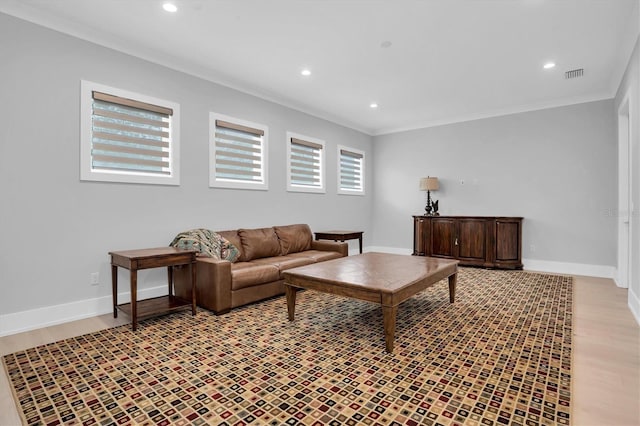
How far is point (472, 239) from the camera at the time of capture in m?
5.81

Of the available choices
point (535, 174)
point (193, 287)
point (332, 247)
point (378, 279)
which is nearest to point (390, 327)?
point (378, 279)

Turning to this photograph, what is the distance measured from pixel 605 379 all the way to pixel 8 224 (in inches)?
182

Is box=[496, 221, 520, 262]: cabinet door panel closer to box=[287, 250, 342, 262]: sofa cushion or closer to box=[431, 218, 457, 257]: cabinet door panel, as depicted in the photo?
box=[431, 218, 457, 257]: cabinet door panel

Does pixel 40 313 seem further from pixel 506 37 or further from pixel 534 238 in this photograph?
pixel 534 238

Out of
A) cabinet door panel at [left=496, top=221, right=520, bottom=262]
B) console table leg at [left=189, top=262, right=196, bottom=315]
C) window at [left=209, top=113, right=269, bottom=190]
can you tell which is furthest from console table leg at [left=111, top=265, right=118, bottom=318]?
cabinet door panel at [left=496, top=221, right=520, bottom=262]

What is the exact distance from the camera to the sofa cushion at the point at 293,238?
4.87m

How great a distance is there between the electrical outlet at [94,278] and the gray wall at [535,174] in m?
5.61

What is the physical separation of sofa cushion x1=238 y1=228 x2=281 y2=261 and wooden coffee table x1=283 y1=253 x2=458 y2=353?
1.26 m

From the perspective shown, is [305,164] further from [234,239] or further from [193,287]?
[193,287]

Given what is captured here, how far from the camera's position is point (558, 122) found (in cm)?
552

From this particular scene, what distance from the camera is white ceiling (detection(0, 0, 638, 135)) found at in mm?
2936

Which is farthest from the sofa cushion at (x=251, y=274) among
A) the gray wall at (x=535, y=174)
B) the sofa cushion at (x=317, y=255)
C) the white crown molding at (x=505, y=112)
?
the white crown molding at (x=505, y=112)

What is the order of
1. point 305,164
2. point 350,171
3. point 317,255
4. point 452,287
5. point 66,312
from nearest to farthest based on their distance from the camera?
1. point 66,312
2. point 452,287
3. point 317,255
4. point 305,164
5. point 350,171

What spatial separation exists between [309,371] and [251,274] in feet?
5.25
